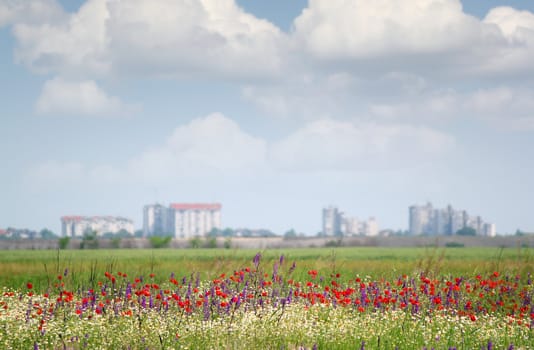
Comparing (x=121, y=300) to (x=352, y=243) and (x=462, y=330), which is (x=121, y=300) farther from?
(x=352, y=243)

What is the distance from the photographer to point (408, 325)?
10656 mm

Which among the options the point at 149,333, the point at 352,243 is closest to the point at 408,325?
the point at 149,333

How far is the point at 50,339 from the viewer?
949 cm

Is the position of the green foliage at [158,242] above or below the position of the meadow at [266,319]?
below

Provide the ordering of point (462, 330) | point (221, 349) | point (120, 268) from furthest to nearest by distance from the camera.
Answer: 1. point (120, 268)
2. point (462, 330)
3. point (221, 349)

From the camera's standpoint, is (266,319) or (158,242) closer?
(266,319)

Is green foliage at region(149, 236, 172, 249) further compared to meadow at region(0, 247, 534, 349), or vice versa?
green foliage at region(149, 236, 172, 249)

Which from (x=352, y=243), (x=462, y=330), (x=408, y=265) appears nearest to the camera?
(x=462, y=330)

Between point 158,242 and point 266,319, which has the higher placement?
point 266,319

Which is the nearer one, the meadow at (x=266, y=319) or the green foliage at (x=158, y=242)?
the meadow at (x=266, y=319)

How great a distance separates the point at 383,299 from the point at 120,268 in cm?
997

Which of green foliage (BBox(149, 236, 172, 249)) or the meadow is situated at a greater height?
the meadow

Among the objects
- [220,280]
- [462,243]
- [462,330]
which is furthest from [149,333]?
[462,243]

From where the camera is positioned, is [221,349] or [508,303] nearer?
[221,349]
